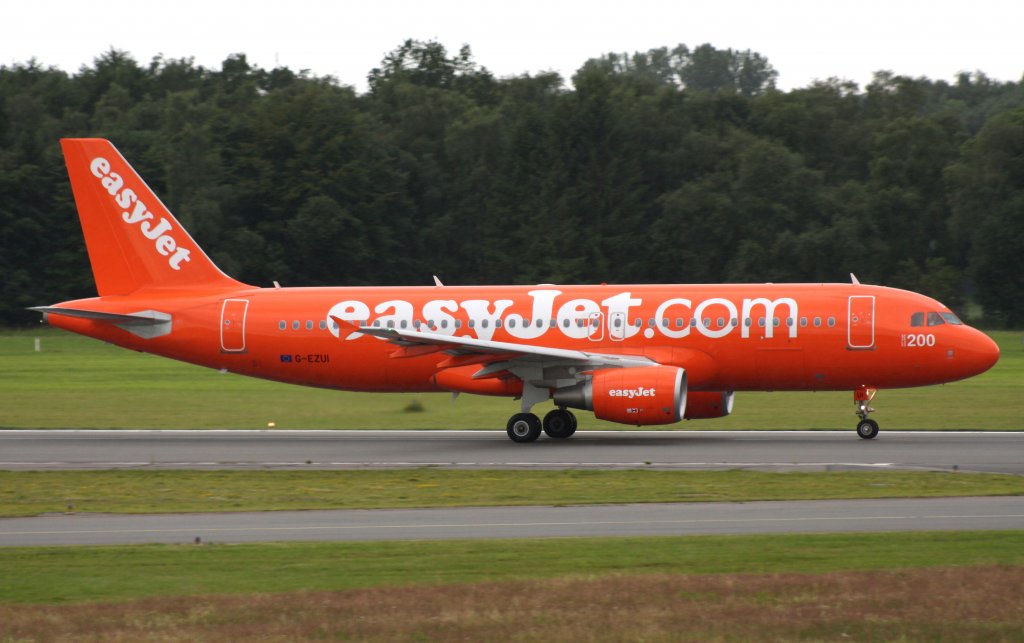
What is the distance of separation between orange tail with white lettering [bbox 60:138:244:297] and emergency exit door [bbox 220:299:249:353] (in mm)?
1183

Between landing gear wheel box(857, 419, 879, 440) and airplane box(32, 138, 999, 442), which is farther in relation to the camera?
airplane box(32, 138, 999, 442)

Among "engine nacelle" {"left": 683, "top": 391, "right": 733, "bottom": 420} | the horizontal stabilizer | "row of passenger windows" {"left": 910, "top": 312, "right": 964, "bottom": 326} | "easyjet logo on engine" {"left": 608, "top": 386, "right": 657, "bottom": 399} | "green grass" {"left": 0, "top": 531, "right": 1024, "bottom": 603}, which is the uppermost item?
"row of passenger windows" {"left": 910, "top": 312, "right": 964, "bottom": 326}

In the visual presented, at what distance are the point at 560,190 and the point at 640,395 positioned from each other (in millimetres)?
57238

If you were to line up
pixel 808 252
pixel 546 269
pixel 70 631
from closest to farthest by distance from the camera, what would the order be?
pixel 70 631, pixel 808 252, pixel 546 269

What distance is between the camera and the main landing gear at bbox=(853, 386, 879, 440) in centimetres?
3091

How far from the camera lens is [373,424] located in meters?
37.0

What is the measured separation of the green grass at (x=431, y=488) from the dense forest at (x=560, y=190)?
51.6m

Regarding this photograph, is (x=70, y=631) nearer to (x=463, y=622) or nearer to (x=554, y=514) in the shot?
(x=463, y=622)

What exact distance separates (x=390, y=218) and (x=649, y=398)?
5783 cm

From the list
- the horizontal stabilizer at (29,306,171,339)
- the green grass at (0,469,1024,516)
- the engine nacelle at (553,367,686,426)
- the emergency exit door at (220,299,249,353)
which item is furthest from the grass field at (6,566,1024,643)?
the horizontal stabilizer at (29,306,171,339)

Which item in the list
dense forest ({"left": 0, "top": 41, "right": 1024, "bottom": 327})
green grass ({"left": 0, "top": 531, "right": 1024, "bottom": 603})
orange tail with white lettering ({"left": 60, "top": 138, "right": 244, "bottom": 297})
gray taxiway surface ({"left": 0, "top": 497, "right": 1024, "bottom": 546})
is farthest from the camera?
dense forest ({"left": 0, "top": 41, "right": 1024, "bottom": 327})

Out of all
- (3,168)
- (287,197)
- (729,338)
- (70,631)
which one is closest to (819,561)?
(70,631)

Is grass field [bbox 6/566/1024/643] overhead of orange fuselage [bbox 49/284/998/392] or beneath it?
beneath

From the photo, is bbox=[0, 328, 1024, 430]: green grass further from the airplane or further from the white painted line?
the white painted line
